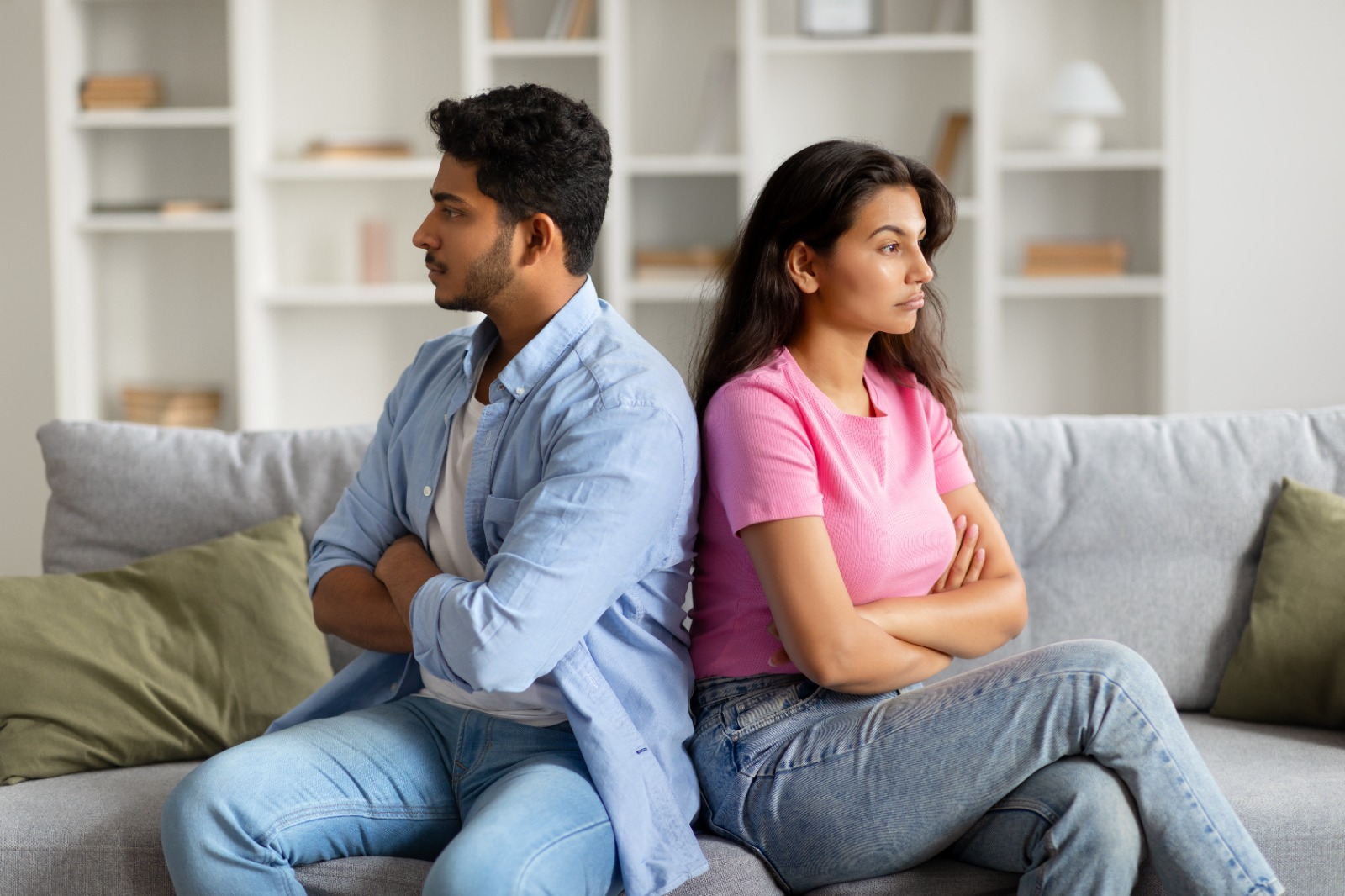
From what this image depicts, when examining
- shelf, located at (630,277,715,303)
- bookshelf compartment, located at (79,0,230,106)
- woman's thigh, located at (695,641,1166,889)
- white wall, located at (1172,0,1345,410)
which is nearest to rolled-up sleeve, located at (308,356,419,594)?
woman's thigh, located at (695,641,1166,889)

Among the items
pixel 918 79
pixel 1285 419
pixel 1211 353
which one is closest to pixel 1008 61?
pixel 918 79

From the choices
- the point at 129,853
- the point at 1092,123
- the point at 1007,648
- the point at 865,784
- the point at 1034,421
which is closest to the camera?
the point at 865,784

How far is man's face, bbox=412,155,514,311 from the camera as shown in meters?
1.52

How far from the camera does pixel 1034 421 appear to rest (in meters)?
2.13

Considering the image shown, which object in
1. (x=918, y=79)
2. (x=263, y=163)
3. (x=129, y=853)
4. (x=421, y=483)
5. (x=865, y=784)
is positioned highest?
(x=918, y=79)

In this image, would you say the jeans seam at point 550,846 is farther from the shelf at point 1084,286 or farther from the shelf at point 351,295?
the shelf at point 1084,286

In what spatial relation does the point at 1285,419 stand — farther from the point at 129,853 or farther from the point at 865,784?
the point at 129,853

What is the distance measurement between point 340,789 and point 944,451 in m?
0.88

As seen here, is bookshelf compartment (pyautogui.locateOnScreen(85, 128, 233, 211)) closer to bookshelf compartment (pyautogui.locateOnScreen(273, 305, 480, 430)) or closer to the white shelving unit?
the white shelving unit

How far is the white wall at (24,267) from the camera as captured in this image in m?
3.94

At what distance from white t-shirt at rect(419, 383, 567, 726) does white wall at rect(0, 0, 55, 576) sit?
113 inches

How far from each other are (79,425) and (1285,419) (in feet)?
6.43

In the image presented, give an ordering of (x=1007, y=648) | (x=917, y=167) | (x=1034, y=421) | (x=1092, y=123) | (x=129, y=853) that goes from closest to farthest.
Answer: (x=129, y=853), (x=917, y=167), (x=1007, y=648), (x=1034, y=421), (x=1092, y=123)

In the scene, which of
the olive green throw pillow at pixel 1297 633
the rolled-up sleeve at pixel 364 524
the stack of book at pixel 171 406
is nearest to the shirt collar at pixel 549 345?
the rolled-up sleeve at pixel 364 524
